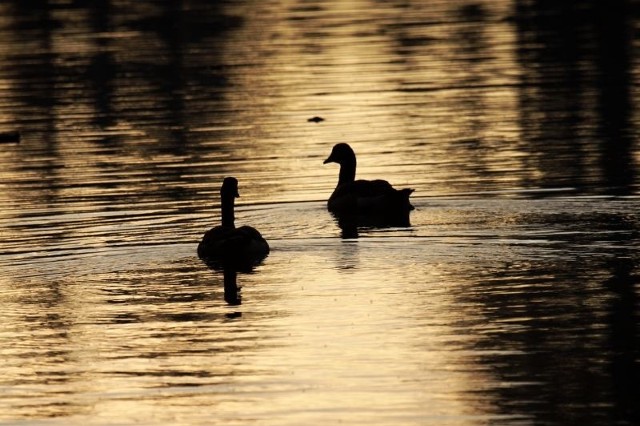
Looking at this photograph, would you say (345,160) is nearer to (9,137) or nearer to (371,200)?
(371,200)

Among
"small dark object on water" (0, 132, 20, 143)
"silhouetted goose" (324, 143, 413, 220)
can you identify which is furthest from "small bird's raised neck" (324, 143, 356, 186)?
"small dark object on water" (0, 132, 20, 143)

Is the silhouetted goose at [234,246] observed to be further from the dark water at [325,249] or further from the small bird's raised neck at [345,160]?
the small bird's raised neck at [345,160]

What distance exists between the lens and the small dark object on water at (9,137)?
37188 millimetres

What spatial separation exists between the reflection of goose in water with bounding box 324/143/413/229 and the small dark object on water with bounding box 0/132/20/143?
12.5 m

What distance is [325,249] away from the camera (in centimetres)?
2238

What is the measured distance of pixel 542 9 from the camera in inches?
2894

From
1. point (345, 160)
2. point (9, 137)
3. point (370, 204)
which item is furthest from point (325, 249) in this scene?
point (9, 137)

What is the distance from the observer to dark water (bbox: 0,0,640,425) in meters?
15.3

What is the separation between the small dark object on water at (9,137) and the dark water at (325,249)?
357mm

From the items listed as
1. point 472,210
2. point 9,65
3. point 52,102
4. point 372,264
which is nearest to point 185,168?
point 472,210

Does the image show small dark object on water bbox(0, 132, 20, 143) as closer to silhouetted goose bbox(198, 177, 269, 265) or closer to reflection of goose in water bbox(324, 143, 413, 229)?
reflection of goose in water bbox(324, 143, 413, 229)

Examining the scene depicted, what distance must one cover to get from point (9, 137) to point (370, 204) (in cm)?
1343

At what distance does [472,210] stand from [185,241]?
4321 millimetres

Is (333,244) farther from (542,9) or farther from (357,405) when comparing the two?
(542,9)
